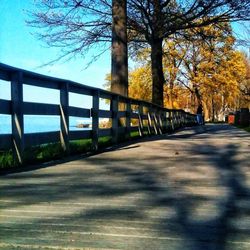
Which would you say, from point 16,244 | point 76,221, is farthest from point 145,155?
point 16,244

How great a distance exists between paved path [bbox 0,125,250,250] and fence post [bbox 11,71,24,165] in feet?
1.60

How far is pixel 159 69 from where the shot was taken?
22922mm

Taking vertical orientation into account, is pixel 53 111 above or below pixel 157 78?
below

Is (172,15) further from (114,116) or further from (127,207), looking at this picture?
(127,207)

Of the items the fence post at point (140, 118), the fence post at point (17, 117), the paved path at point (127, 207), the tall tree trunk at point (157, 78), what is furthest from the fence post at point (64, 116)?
the tall tree trunk at point (157, 78)

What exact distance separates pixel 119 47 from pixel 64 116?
7.45 m

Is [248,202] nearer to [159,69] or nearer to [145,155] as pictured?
[145,155]

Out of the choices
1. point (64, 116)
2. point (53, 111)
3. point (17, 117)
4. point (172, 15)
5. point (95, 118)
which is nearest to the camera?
point (17, 117)

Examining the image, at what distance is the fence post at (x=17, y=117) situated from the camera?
601cm

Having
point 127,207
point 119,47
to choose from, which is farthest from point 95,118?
point 119,47

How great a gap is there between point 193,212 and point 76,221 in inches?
36.3

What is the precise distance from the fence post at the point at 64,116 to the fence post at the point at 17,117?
146 centimetres

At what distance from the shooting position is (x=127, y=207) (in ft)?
12.3

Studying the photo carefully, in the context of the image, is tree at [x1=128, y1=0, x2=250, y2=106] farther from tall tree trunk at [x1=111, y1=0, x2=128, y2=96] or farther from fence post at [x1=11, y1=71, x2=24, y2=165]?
fence post at [x1=11, y1=71, x2=24, y2=165]
